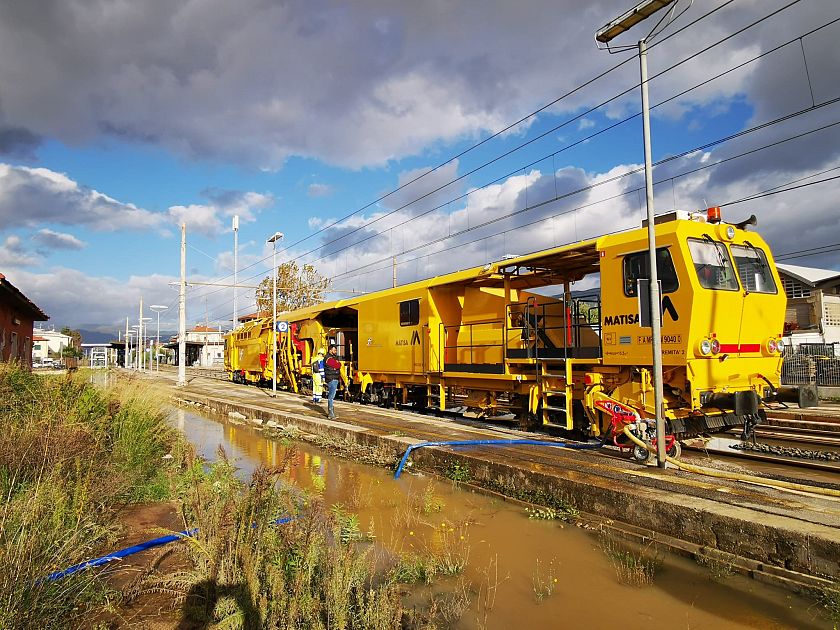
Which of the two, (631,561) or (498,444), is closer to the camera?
(631,561)

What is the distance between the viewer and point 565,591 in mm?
4695

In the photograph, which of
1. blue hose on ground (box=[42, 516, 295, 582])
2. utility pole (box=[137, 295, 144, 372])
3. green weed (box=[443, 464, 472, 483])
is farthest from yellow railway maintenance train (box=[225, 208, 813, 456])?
utility pole (box=[137, 295, 144, 372])

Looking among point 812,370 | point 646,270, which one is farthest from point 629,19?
point 812,370

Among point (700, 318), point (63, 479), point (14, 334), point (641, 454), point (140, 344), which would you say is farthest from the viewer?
point (140, 344)

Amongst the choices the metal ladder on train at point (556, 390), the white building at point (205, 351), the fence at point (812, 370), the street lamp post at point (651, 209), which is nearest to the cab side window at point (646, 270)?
the street lamp post at point (651, 209)

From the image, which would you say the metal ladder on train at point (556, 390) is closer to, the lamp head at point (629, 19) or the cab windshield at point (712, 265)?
the cab windshield at point (712, 265)

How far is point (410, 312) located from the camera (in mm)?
14398

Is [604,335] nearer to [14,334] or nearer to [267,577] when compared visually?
[267,577]

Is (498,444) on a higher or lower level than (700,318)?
lower

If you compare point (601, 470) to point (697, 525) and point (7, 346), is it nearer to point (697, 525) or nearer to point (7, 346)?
point (697, 525)

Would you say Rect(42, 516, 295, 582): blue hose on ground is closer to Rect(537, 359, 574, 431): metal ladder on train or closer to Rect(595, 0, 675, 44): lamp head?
Rect(537, 359, 574, 431): metal ladder on train

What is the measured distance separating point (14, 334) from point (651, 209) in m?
22.6

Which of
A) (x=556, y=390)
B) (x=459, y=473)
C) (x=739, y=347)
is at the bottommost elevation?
(x=459, y=473)

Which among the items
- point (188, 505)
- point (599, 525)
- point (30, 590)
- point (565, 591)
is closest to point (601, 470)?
point (599, 525)
